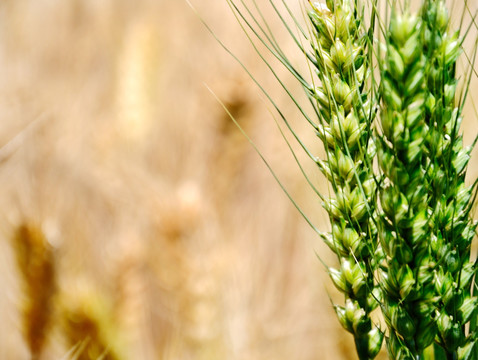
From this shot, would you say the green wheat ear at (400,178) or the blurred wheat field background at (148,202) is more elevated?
the blurred wheat field background at (148,202)

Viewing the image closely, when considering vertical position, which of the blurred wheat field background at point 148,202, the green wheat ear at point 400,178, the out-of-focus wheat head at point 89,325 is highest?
the blurred wheat field background at point 148,202

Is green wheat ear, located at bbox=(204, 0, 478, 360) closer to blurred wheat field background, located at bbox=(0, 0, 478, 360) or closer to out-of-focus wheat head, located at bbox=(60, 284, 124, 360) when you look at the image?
blurred wheat field background, located at bbox=(0, 0, 478, 360)

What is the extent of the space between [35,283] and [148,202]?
14.4 inches

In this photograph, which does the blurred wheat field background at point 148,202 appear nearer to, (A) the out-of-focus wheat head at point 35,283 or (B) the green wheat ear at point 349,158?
(A) the out-of-focus wheat head at point 35,283

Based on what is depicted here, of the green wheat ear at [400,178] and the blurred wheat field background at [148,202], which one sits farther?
the blurred wheat field background at [148,202]

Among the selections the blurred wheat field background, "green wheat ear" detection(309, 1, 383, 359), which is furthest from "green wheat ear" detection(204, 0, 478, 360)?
the blurred wheat field background

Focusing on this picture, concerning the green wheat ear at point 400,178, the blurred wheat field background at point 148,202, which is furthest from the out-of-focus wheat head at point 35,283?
the green wheat ear at point 400,178

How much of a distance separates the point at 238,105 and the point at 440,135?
1.88ft

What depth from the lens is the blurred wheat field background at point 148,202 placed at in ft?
2.52

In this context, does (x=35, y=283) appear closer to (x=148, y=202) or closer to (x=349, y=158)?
(x=148, y=202)

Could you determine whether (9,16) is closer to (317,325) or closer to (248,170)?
(248,170)

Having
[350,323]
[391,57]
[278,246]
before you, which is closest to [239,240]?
[278,246]

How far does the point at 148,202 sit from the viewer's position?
108cm

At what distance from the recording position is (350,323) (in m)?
0.43
